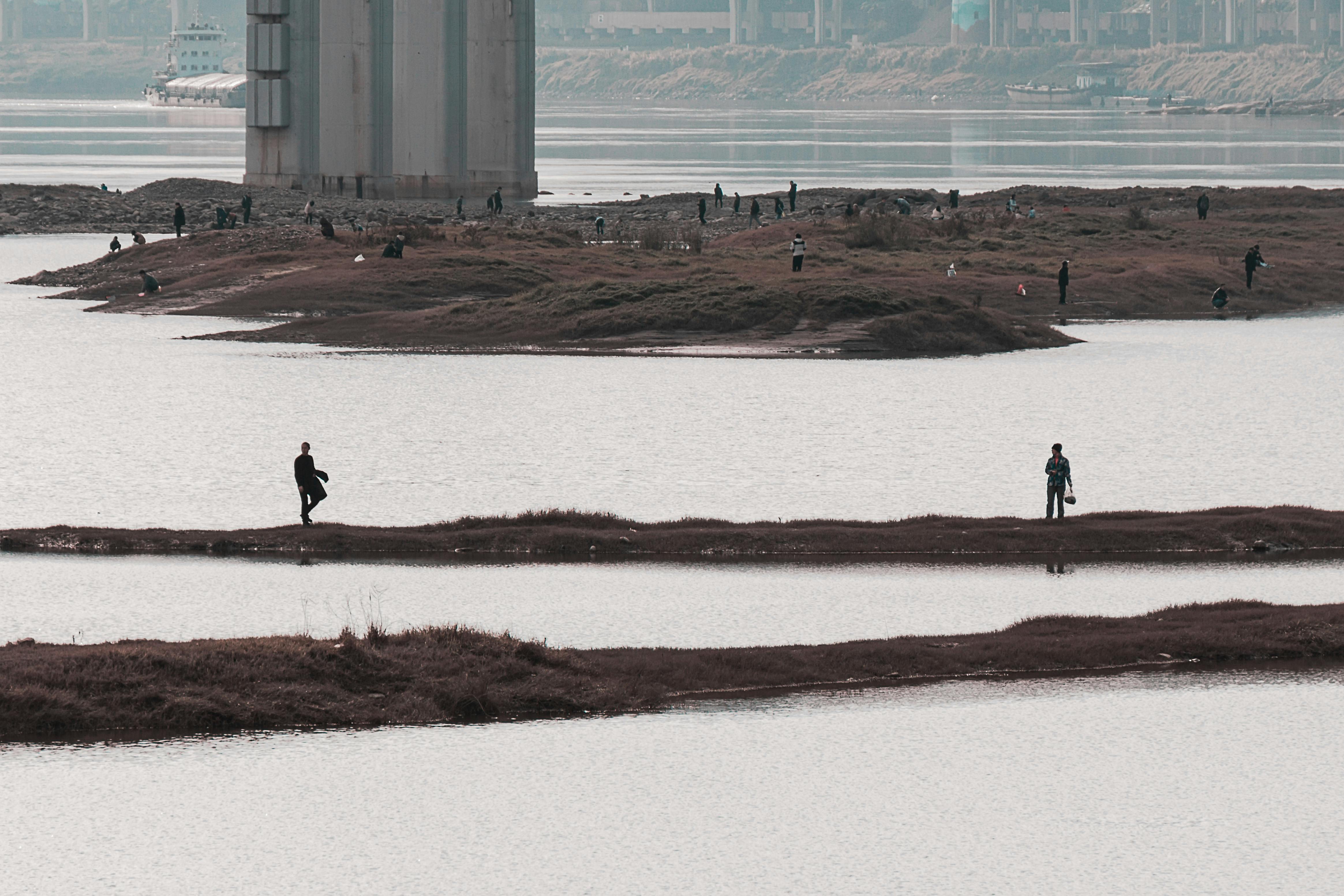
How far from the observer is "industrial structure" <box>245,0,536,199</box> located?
3826 inches

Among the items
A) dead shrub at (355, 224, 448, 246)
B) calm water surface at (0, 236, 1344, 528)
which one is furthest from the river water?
dead shrub at (355, 224, 448, 246)

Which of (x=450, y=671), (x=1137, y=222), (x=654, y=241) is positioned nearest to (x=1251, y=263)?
(x=1137, y=222)

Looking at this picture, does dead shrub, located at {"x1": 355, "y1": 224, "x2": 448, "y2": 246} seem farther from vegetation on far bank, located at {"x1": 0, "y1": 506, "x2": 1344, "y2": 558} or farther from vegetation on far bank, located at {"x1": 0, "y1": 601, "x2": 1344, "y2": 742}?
vegetation on far bank, located at {"x1": 0, "y1": 601, "x2": 1344, "y2": 742}

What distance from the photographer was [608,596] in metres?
27.0

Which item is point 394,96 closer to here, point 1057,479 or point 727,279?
point 727,279

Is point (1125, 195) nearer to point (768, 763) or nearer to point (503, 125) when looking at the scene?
point (503, 125)

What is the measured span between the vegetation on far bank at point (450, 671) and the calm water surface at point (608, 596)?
3.86ft

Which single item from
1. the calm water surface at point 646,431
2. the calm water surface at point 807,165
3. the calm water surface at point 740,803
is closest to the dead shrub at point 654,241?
the calm water surface at point 646,431

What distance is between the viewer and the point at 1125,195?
10356 centimetres

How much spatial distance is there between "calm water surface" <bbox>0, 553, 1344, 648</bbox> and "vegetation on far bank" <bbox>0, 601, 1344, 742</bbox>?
1.18 meters

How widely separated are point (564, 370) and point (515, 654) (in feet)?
92.8

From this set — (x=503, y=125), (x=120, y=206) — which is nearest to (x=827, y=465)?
(x=503, y=125)

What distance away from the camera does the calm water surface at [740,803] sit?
1656cm

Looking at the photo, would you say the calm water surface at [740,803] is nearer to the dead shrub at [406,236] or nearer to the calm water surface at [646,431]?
the calm water surface at [646,431]
